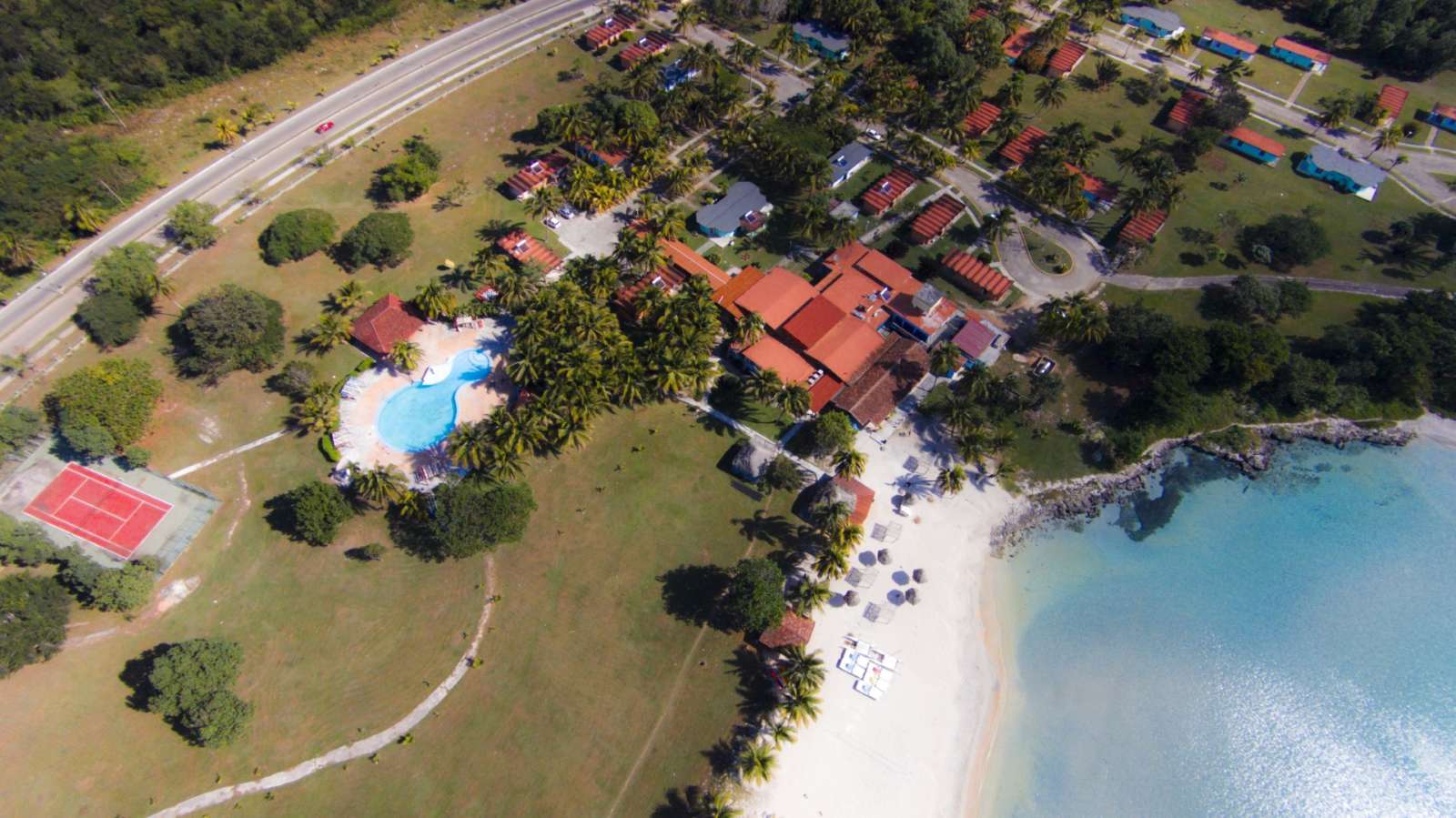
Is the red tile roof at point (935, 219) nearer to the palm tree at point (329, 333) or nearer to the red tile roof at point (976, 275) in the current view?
the red tile roof at point (976, 275)

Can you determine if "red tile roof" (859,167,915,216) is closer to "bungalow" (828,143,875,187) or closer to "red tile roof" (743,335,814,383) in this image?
"bungalow" (828,143,875,187)

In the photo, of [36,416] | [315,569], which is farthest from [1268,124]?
[36,416]

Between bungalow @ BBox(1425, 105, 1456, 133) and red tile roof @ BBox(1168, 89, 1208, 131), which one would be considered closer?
red tile roof @ BBox(1168, 89, 1208, 131)

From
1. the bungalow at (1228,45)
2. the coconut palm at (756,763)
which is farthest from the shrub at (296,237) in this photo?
the bungalow at (1228,45)

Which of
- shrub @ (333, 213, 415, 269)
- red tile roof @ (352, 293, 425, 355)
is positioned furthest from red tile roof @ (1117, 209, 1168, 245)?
shrub @ (333, 213, 415, 269)

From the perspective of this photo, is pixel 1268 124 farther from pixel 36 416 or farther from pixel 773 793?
pixel 36 416

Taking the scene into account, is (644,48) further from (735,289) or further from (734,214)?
(735,289)

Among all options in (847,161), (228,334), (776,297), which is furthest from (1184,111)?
(228,334)
